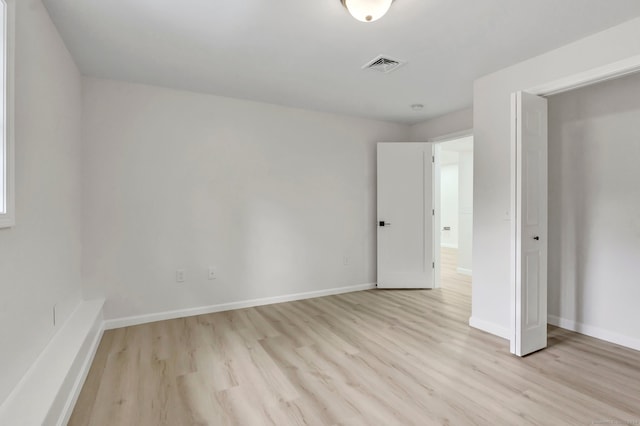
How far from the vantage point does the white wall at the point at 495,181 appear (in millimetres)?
2713

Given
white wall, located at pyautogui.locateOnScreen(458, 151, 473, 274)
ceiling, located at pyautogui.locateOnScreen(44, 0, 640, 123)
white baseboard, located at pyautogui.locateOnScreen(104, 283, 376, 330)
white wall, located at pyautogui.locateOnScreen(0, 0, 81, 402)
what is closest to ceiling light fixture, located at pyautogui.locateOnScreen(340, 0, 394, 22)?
ceiling, located at pyautogui.locateOnScreen(44, 0, 640, 123)

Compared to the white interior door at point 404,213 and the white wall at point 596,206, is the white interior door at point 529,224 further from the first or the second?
the white interior door at point 404,213

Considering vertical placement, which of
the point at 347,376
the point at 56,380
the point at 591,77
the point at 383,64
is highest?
the point at 383,64

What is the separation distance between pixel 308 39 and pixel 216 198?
1973 mm

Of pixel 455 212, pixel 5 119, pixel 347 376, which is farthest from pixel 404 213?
pixel 455 212

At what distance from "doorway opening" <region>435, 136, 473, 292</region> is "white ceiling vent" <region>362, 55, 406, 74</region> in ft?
5.92

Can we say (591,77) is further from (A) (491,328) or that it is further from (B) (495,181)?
(A) (491,328)

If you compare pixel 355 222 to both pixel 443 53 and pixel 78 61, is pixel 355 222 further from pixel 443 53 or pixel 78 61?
pixel 78 61

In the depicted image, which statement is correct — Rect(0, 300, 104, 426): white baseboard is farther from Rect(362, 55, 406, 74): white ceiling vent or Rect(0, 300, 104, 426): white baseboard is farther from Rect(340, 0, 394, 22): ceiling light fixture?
Rect(362, 55, 406, 74): white ceiling vent

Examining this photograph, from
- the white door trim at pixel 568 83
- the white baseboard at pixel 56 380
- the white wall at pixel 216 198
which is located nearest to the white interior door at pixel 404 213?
the white wall at pixel 216 198

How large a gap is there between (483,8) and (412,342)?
255 centimetres

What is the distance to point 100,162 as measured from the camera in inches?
121

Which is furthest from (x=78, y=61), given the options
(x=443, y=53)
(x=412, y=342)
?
(x=412, y=342)

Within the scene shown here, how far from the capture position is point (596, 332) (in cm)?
289
